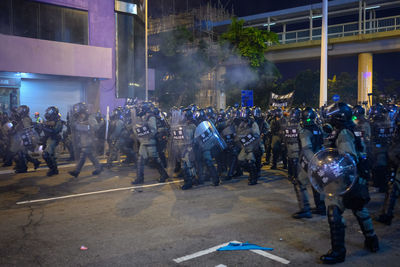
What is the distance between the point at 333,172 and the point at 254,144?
4.72 m

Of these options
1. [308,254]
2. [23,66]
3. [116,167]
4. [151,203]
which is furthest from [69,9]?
[308,254]

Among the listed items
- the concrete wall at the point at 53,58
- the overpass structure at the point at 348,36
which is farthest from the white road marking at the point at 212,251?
the overpass structure at the point at 348,36

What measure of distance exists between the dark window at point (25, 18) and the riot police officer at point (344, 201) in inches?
721

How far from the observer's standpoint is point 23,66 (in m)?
17.1

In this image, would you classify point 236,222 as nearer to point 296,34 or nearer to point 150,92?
point 150,92

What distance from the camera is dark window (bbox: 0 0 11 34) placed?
17.8m

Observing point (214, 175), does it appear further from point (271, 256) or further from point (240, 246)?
point (271, 256)

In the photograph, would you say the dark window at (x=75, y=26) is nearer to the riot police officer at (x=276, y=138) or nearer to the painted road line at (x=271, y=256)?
the riot police officer at (x=276, y=138)

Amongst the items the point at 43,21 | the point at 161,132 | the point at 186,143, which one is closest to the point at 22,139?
the point at 161,132

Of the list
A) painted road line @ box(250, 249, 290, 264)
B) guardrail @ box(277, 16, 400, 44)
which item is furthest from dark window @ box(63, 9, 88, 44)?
painted road line @ box(250, 249, 290, 264)

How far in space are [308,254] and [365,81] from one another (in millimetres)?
25374

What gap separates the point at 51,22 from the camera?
19.4m

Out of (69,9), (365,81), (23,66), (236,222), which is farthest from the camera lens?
(365,81)

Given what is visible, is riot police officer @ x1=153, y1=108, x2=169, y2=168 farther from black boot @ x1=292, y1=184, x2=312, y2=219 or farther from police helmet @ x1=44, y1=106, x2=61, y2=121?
black boot @ x1=292, y1=184, x2=312, y2=219
